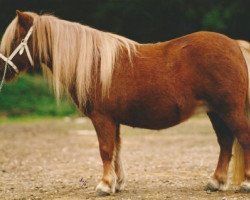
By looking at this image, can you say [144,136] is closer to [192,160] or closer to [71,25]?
[192,160]

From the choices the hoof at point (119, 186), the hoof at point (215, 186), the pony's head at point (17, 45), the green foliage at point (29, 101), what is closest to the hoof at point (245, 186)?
the hoof at point (215, 186)

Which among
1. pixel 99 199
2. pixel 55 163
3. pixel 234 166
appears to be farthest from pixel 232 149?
pixel 55 163

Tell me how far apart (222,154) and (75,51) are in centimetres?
205

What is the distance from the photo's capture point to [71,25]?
23.3 feet

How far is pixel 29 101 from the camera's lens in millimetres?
25109

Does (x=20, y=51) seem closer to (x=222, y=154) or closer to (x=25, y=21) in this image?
(x=25, y=21)

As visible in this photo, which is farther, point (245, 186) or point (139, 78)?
point (139, 78)

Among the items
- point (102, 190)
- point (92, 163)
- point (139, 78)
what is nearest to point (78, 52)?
point (139, 78)

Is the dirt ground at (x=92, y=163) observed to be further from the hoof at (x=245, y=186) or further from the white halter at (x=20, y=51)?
the white halter at (x=20, y=51)

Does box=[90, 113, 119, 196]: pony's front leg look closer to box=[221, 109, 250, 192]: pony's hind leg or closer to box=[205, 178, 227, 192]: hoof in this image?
box=[205, 178, 227, 192]: hoof

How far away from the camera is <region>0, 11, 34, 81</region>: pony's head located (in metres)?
6.97

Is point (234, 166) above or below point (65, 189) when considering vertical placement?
above

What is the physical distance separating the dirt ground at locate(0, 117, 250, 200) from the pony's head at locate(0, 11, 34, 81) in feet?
5.06

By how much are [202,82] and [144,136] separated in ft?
31.9
